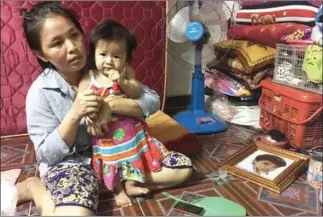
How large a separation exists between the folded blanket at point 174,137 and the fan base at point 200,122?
0.47ft

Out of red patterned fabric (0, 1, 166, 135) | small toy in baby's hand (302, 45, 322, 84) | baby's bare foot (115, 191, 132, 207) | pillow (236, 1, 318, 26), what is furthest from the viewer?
pillow (236, 1, 318, 26)

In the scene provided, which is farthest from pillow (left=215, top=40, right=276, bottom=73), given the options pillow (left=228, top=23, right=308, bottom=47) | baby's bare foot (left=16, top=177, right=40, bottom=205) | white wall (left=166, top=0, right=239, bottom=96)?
baby's bare foot (left=16, top=177, right=40, bottom=205)

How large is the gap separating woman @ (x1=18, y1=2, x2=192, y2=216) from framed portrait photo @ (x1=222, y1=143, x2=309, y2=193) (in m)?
0.37

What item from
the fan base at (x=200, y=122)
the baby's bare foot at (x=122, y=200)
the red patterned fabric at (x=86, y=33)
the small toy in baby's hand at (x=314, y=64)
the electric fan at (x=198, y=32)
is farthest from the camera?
the fan base at (x=200, y=122)

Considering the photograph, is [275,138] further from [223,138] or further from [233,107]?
[233,107]

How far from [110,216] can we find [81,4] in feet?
2.64

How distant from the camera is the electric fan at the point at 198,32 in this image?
3.97 ft

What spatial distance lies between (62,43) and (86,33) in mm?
171

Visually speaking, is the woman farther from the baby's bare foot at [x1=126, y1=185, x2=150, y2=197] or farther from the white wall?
the white wall

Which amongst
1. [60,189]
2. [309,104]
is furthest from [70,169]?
[309,104]

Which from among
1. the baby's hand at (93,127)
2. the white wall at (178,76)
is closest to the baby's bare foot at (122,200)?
the baby's hand at (93,127)

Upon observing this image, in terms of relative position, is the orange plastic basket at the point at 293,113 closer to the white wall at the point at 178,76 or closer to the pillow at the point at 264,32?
the pillow at the point at 264,32

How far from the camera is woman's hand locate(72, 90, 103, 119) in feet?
2.35

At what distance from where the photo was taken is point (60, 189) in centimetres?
76
